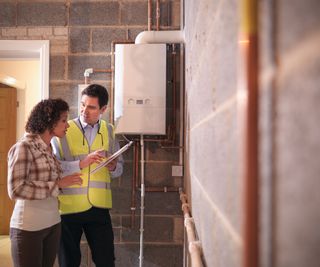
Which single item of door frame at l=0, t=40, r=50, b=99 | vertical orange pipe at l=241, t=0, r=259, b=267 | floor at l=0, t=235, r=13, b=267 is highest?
door frame at l=0, t=40, r=50, b=99

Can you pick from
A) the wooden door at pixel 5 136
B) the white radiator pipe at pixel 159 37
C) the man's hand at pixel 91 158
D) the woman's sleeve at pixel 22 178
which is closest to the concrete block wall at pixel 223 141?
the woman's sleeve at pixel 22 178

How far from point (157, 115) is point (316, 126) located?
2.20 m

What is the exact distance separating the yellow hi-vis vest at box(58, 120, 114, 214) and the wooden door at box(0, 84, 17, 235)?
8.53 ft

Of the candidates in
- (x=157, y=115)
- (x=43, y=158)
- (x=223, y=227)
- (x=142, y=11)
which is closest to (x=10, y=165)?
(x=43, y=158)

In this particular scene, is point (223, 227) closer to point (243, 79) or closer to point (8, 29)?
point (243, 79)

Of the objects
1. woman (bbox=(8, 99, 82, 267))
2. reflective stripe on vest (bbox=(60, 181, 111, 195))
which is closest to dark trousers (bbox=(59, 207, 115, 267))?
reflective stripe on vest (bbox=(60, 181, 111, 195))

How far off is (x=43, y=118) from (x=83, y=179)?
57 centimetres

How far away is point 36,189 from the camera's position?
179cm

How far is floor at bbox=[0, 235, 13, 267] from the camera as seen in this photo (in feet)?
10.9

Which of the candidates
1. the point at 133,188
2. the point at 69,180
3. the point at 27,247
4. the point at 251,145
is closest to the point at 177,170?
the point at 133,188

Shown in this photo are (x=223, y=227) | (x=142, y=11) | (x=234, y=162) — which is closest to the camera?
(x=234, y=162)

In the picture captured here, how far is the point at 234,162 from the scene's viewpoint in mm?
604

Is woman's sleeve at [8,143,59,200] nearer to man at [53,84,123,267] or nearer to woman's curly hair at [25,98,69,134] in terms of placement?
woman's curly hair at [25,98,69,134]

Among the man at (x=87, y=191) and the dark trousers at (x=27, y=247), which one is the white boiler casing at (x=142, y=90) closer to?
the man at (x=87, y=191)
